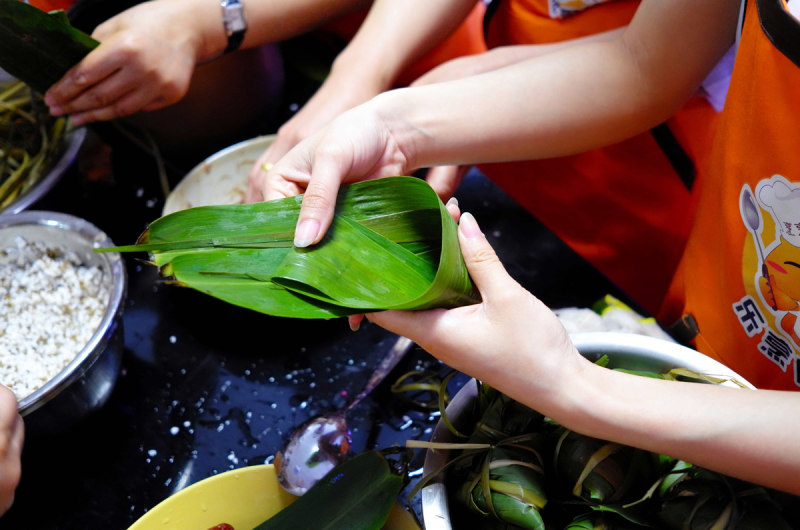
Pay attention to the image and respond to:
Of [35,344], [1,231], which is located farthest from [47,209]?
[35,344]

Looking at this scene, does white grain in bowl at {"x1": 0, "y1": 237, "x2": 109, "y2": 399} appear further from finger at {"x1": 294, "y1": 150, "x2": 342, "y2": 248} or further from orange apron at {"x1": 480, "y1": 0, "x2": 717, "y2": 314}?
orange apron at {"x1": 480, "y1": 0, "x2": 717, "y2": 314}

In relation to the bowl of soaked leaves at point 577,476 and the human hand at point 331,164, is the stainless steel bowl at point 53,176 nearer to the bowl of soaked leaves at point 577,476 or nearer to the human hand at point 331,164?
the human hand at point 331,164

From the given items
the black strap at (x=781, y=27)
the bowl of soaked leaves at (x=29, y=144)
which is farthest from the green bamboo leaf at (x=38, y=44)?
the black strap at (x=781, y=27)

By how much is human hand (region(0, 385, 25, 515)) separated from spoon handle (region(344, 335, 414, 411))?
0.41 meters

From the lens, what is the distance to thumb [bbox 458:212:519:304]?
0.59 m

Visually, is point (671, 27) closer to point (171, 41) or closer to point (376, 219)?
point (376, 219)

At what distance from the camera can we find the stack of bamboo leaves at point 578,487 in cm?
58

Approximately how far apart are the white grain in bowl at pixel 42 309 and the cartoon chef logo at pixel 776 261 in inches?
35.6

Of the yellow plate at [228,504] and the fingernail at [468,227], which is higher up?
the fingernail at [468,227]

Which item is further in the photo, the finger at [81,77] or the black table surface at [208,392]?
the finger at [81,77]

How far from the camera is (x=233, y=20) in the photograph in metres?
1.14

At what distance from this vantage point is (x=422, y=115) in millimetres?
868

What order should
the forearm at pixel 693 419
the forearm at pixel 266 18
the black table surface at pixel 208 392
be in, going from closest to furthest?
the forearm at pixel 693 419
the black table surface at pixel 208 392
the forearm at pixel 266 18

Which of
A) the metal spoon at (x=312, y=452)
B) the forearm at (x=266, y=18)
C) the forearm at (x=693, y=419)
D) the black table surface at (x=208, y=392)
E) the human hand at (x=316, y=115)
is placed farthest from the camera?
the forearm at (x=266, y=18)
